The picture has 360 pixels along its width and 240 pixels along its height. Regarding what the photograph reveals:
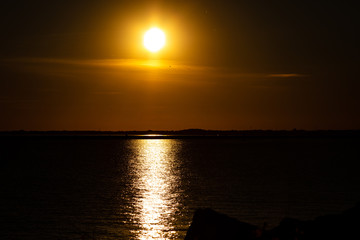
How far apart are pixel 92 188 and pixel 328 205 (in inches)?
1321

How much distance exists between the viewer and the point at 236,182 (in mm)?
79625

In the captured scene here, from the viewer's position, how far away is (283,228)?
20734 mm

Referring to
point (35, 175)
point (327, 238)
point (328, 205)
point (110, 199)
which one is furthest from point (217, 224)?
point (35, 175)

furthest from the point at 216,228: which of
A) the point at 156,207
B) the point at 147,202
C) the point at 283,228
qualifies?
the point at 147,202

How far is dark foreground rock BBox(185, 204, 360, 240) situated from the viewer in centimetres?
2038

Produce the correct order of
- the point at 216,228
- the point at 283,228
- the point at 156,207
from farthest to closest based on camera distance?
the point at 156,207 → the point at 216,228 → the point at 283,228

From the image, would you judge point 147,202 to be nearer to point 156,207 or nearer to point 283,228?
point 156,207

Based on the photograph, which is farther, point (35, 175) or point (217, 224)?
point (35, 175)

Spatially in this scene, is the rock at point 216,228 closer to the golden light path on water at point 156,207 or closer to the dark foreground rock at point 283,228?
the dark foreground rock at point 283,228

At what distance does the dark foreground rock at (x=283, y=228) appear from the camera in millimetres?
20375

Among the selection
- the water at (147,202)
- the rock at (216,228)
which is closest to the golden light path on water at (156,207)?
the water at (147,202)

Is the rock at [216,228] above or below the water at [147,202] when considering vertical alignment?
below

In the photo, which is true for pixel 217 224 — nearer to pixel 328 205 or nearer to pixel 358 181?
pixel 328 205

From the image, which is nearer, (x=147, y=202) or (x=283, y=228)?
(x=283, y=228)
